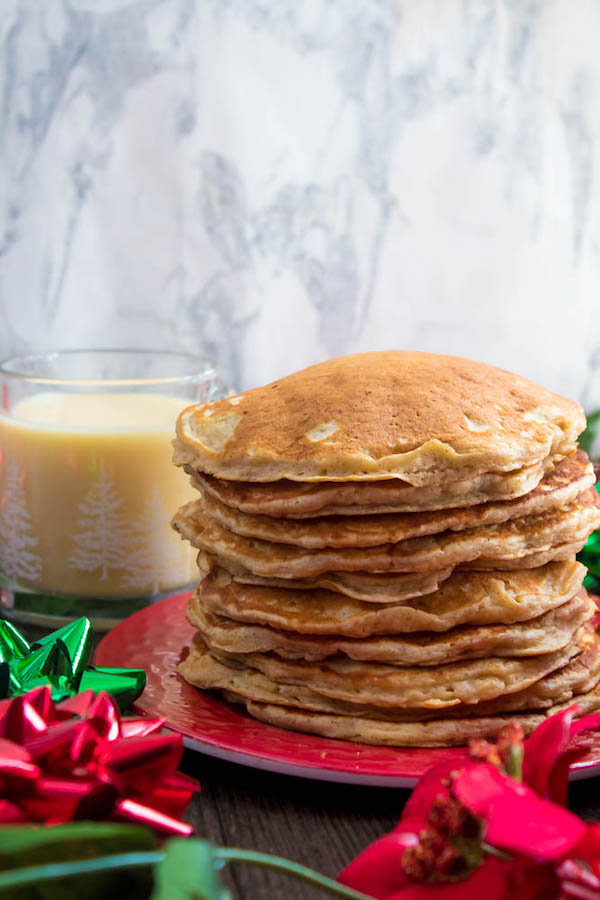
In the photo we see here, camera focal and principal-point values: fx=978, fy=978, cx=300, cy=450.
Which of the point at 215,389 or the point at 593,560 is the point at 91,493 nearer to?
the point at 215,389

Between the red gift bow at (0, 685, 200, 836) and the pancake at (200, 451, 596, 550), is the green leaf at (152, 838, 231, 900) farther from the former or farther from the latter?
the pancake at (200, 451, 596, 550)

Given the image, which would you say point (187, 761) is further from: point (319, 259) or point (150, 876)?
point (319, 259)

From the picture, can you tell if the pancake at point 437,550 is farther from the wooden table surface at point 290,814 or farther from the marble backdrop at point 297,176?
the marble backdrop at point 297,176

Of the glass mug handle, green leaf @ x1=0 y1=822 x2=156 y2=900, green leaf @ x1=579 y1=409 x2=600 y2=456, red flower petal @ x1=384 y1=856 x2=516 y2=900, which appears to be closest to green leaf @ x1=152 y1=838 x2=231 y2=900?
green leaf @ x1=0 y1=822 x2=156 y2=900

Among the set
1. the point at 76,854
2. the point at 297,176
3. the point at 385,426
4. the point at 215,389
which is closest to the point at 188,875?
the point at 76,854

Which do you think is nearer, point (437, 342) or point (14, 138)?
point (14, 138)

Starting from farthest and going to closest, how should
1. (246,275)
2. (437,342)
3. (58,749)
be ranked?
(437,342) < (246,275) < (58,749)

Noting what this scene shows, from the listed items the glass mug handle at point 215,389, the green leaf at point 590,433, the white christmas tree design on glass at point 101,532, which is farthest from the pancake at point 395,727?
the green leaf at point 590,433

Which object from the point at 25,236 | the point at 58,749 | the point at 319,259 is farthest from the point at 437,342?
the point at 58,749
